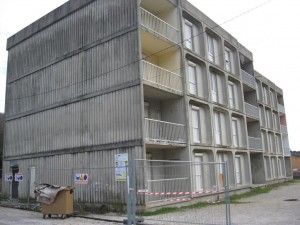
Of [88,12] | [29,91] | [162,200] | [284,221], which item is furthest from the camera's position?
[29,91]

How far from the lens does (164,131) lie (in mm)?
17750

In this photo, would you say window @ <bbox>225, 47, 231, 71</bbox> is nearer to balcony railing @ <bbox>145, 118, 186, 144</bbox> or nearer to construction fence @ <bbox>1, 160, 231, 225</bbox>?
construction fence @ <bbox>1, 160, 231, 225</bbox>

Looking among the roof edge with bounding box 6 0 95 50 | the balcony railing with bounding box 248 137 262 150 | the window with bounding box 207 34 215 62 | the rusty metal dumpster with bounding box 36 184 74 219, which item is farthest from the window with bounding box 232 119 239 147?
the rusty metal dumpster with bounding box 36 184 74 219

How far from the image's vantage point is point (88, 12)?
19.5 meters

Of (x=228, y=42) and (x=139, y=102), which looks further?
(x=228, y=42)

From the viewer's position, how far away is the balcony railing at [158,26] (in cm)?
1761

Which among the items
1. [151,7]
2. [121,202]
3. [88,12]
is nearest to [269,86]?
[151,7]

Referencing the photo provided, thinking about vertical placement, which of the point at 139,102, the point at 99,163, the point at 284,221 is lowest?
the point at 284,221

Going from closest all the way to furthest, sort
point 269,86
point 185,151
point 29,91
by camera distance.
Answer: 1. point 185,151
2. point 29,91
3. point 269,86

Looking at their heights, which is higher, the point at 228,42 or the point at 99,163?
the point at 228,42

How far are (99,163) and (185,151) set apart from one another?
4.52 m

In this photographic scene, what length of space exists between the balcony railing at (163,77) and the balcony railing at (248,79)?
11308 millimetres

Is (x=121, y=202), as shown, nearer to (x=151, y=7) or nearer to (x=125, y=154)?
(x=125, y=154)

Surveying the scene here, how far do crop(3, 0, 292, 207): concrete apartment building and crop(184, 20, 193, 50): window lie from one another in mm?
71
